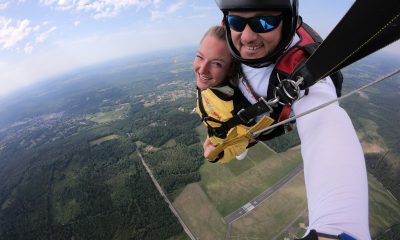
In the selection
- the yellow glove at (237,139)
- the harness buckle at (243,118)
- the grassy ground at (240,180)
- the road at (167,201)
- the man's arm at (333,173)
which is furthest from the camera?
the grassy ground at (240,180)

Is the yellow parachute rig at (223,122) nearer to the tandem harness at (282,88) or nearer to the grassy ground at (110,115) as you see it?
the tandem harness at (282,88)

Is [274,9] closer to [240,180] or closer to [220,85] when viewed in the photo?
[220,85]

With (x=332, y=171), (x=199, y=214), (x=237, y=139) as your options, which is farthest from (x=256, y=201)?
(x=332, y=171)

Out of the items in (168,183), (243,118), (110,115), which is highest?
(243,118)

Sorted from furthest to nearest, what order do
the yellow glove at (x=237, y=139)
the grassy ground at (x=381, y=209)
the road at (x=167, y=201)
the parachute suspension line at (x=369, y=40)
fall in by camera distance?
1. the grassy ground at (x=381, y=209)
2. the road at (x=167, y=201)
3. the yellow glove at (x=237, y=139)
4. the parachute suspension line at (x=369, y=40)

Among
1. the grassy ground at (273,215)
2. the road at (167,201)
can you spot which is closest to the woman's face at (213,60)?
the grassy ground at (273,215)

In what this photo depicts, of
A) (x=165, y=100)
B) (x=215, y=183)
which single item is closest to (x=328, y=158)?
(x=215, y=183)

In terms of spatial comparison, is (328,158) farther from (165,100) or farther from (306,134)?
(165,100)
